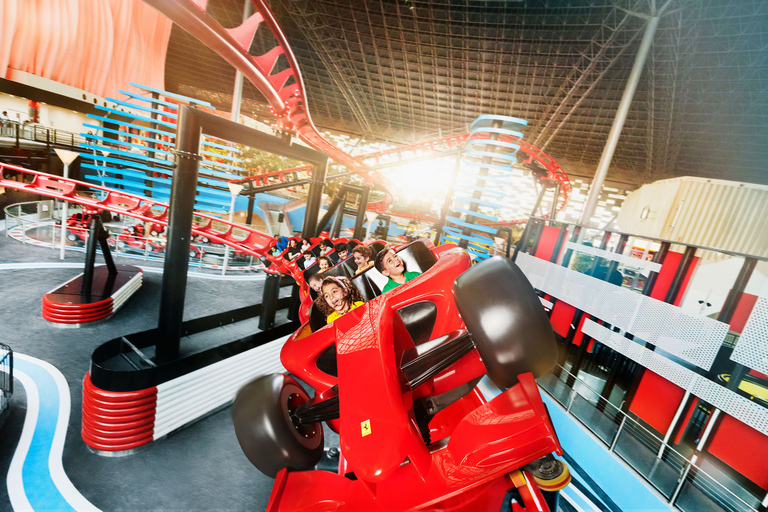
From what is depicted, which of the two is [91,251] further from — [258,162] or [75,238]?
[258,162]

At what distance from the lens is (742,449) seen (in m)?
3.14

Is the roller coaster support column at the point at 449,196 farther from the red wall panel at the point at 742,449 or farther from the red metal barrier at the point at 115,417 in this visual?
the red metal barrier at the point at 115,417

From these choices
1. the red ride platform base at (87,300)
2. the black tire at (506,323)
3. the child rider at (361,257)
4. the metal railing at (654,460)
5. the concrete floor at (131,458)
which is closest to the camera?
the black tire at (506,323)

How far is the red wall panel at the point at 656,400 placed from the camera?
377 centimetres

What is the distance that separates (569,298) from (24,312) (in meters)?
7.82

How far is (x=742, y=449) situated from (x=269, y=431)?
172 inches

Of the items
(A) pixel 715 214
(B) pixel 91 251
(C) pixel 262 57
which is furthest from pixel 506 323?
(A) pixel 715 214

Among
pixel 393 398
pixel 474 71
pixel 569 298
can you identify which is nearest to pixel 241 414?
pixel 393 398

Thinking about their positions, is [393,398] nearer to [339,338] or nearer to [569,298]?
[339,338]

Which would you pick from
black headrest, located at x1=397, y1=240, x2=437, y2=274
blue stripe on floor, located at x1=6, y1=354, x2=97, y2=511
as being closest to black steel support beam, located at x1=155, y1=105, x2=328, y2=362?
blue stripe on floor, located at x1=6, y1=354, x2=97, y2=511

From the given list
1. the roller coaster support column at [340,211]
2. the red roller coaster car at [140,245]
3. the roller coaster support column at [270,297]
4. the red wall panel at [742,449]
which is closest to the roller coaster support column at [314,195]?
the roller coaster support column at [270,297]

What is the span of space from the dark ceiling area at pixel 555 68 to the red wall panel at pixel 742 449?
1291 centimetres

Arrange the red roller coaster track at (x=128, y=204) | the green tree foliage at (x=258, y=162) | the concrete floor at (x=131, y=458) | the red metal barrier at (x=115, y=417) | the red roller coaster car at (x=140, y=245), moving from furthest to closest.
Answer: the green tree foliage at (x=258, y=162), the red roller coaster car at (x=140, y=245), the red roller coaster track at (x=128, y=204), the red metal barrier at (x=115, y=417), the concrete floor at (x=131, y=458)

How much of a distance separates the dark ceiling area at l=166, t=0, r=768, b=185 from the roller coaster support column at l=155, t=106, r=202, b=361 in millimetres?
14058
